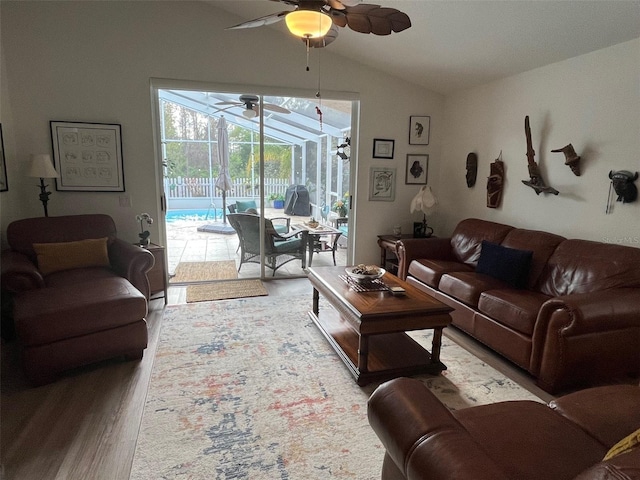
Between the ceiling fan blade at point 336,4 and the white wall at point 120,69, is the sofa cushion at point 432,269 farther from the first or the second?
the ceiling fan blade at point 336,4

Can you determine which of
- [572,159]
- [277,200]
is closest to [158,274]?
[572,159]

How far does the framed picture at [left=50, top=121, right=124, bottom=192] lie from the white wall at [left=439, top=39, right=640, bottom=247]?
407cm

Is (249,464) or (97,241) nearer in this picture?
(249,464)

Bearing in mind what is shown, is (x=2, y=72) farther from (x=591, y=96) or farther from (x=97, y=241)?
(x=591, y=96)

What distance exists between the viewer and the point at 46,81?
3.63 m

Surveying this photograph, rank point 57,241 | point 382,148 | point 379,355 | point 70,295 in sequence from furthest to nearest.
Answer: point 382,148, point 57,241, point 379,355, point 70,295

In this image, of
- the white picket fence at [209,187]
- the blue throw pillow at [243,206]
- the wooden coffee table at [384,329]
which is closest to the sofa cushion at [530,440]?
the wooden coffee table at [384,329]

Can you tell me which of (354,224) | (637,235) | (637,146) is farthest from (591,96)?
(354,224)

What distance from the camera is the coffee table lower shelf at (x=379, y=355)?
2.40 m

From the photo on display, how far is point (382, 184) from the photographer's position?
4891mm

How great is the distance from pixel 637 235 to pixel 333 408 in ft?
8.57

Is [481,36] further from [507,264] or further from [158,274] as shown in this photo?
[158,274]

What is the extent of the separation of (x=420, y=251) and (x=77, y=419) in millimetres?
3313

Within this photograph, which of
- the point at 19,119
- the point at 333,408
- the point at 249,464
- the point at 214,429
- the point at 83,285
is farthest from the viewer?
the point at 19,119
